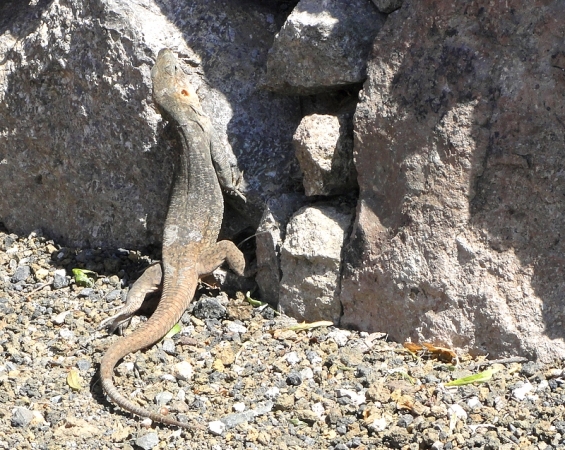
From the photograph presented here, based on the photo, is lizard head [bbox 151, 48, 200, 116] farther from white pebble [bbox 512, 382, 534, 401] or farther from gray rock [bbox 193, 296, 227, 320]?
white pebble [bbox 512, 382, 534, 401]

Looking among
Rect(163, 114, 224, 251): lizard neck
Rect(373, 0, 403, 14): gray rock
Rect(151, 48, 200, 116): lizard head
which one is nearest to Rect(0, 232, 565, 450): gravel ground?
Rect(163, 114, 224, 251): lizard neck

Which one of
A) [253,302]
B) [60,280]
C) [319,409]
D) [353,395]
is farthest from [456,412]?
[60,280]

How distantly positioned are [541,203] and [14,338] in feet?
11.9

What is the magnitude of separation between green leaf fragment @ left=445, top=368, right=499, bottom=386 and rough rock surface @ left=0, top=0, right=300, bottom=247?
6.77 ft

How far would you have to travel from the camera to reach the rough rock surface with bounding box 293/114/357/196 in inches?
232

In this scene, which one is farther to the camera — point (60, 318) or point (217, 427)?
point (60, 318)

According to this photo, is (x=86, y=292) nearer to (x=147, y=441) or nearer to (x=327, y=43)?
(x=147, y=441)

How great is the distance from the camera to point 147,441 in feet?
15.7

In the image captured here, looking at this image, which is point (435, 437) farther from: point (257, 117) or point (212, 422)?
point (257, 117)

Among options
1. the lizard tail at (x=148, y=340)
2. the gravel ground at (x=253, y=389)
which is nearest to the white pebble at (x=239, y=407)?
the gravel ground at (x=253, y=389)

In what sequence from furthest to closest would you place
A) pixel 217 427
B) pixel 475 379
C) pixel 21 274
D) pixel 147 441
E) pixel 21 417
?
pixel 21 274
pixel 475 379
pixel 21 417
pixel 217 427
pixel 147 441

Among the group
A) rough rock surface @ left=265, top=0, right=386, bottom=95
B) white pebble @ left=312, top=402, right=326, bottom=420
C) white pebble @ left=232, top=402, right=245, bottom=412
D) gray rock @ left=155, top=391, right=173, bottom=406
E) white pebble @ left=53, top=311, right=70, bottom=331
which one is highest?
rough rock surface @ left=265, top=0, right=386, bottom=95

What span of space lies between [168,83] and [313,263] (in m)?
1.79

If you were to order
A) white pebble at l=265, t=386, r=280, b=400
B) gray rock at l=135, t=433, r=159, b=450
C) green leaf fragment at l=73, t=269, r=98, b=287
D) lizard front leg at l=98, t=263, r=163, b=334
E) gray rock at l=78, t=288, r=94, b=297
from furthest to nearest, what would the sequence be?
green leaf fragment at l=73, t=269, r=98, b=287, gray rock at l=78, t=288, r=94, b=297, lizard front leg at l=98, t=263, r=163, b=334, white pebble at l=265, t=386, r=280, b=400, gray rock at l=135, t=433, r=159, b=450
